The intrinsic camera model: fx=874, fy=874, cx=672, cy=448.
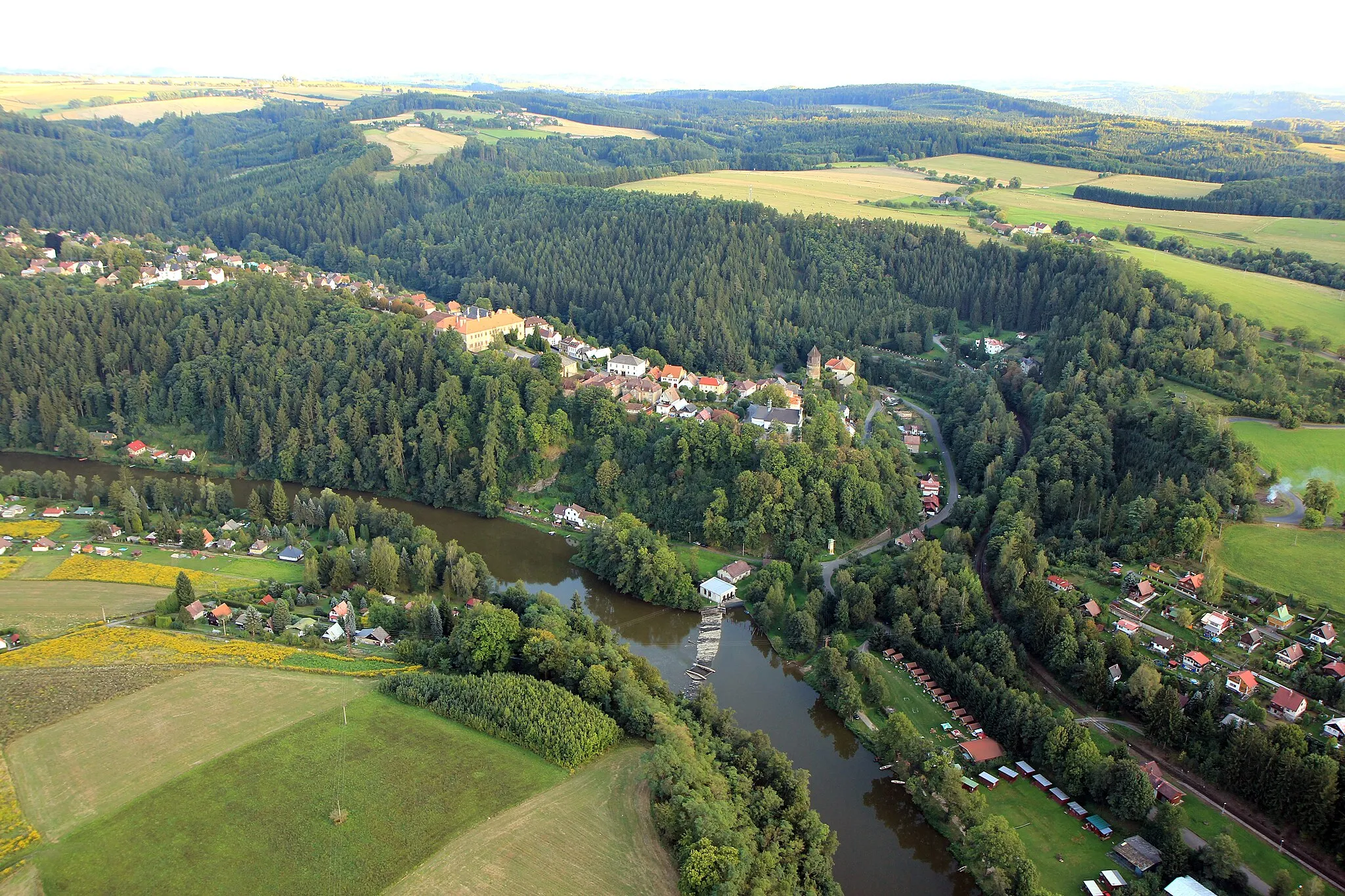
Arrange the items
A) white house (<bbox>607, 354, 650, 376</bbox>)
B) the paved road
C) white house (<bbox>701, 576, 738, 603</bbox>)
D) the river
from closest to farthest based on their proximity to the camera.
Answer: the river → white house (<bbox>701, 576, 738, 603</bbox>) → the paved road → white house (<bbox>607, 354, 650, 376</bbox>)

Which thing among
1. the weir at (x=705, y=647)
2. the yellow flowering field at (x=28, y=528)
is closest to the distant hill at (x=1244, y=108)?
the weir at (x=705, y=647)

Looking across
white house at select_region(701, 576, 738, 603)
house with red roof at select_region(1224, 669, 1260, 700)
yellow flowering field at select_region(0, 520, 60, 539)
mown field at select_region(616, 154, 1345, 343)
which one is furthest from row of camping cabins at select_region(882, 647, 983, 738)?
yellow flowering field at select_region(0, 520, 60, 539)

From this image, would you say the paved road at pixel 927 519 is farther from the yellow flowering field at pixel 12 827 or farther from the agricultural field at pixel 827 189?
the yellow flowering field at pixel 12 827

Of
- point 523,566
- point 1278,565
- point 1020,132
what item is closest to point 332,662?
point 523,566

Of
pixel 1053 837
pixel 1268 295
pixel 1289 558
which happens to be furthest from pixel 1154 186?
pixel 1053 837

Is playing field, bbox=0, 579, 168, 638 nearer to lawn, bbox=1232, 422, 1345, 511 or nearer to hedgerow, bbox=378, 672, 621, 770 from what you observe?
hedgerow, bbox=378, 672, 621, 770

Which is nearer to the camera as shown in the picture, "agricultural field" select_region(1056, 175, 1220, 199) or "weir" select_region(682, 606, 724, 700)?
"weir" select_region(682, 606, 724, 700)
